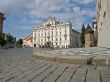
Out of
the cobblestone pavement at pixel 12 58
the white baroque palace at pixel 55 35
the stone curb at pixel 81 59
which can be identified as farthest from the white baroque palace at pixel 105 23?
the white baroque palace at pixel 55 35

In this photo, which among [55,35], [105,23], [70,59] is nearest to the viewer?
[70,59]

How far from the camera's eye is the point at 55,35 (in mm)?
124812

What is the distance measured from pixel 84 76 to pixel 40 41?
416ft

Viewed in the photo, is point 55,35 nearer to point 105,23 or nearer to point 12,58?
point 105,23

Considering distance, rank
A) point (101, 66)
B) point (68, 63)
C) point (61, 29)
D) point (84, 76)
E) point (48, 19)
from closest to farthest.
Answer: point (84, 76) → point (101, 66) → point (68, 63) → point (61, 29) → point (48, 19)

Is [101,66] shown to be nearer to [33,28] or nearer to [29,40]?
[33,28]

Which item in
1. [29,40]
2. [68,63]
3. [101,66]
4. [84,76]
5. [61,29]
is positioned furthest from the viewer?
[29,40]

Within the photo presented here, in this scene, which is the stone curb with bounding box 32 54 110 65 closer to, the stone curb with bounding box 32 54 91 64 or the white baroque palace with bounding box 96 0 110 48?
the stone curb with bounding box 32 54 91 64

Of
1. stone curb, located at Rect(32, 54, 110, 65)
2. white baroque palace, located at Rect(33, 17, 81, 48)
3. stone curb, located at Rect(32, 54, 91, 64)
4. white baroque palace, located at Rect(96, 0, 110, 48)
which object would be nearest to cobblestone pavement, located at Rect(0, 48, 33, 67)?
stone curb, located at Rect(32, 54, 91, 64)

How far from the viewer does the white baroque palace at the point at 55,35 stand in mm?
119562

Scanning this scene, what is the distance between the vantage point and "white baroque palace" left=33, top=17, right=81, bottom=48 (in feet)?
392

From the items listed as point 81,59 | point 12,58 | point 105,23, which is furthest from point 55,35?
point 81,59

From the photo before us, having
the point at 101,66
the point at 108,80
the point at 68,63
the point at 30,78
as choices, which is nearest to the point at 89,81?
the point at 108,80

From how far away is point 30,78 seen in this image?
4.77 meters
